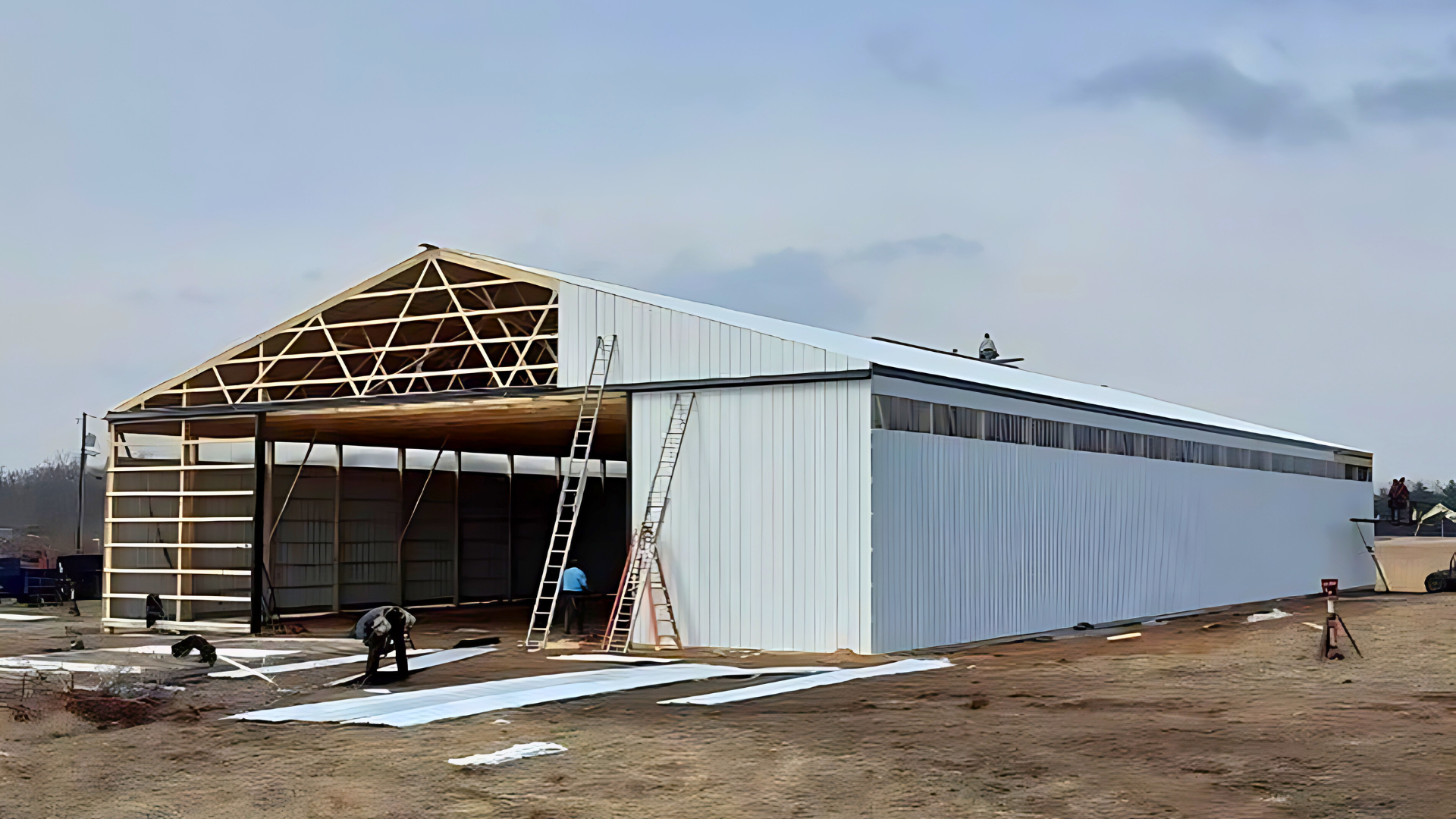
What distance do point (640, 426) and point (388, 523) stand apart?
1279 cm

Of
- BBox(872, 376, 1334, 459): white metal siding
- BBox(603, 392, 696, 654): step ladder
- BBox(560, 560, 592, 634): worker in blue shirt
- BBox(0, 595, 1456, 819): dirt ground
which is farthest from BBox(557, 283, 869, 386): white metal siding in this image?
BBox(0, 595, 1456, 819): dirt ground

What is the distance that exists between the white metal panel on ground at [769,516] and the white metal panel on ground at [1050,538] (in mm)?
388

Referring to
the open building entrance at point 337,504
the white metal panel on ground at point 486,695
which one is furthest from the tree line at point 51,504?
the white metal panel on ground at point 486,695

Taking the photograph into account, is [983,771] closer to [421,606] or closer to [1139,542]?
[1139,542]

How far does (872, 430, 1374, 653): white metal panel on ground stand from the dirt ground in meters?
3.04

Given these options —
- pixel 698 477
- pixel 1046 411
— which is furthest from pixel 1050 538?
pixel 698 477

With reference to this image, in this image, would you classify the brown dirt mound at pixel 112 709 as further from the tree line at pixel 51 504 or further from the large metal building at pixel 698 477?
the tree line at pixel 51 504

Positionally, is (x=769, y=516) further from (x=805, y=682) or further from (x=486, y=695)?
(x=486, y=695)

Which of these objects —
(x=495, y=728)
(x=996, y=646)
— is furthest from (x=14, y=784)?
(x=996, y=646)

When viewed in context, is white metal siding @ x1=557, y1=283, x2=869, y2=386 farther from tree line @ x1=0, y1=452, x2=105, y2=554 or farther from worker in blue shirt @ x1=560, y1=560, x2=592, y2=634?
tree line @ x1=0, y1=452, x2=105, y2=554

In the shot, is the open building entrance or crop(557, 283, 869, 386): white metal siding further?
the open building entrance

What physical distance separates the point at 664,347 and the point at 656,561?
322 cm

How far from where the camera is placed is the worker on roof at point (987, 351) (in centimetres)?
4216

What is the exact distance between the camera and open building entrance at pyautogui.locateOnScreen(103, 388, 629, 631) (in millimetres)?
26859
